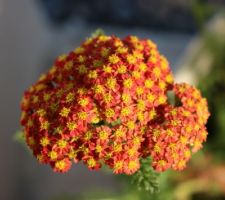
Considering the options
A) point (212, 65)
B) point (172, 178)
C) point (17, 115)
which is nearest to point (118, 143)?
point (172, 178)

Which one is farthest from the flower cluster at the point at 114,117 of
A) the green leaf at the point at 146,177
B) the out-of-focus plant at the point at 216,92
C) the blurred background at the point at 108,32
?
the out-of-focus plant at the point at 216,92

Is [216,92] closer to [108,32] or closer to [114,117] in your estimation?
[108,32]

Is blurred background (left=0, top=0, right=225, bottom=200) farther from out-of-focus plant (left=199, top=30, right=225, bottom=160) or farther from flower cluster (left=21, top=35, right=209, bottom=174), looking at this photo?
flower cluster (left=21, top=35, right=209, bottom=174)

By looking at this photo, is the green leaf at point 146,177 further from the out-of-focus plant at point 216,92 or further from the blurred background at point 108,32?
the out-of-focus plant at point 216,92

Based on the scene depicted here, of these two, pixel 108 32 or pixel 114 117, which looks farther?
pixel 108 32

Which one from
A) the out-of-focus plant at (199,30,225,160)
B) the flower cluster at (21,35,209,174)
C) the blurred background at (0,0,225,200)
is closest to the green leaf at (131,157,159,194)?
the flower cluster at (21,35,209,174)

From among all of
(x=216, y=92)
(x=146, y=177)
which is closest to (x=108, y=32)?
(x=216, y=92)
